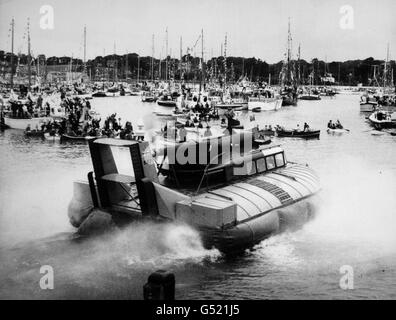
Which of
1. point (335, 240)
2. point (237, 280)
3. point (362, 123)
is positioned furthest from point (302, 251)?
point (362, 123)

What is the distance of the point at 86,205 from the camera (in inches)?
642

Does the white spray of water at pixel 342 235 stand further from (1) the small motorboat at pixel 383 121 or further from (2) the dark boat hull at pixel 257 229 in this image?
(1) the small motorboat at pixel 383 121

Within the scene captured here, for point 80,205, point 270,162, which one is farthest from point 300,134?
point 80,205

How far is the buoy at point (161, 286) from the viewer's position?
8.89 metres

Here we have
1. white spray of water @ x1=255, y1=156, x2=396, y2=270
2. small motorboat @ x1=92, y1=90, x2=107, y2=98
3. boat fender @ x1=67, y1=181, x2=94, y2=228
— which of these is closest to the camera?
white spray of water @ x1=255, y1=156, x2=396, y2=270

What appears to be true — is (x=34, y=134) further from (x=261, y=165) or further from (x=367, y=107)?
(x=367, y=107)

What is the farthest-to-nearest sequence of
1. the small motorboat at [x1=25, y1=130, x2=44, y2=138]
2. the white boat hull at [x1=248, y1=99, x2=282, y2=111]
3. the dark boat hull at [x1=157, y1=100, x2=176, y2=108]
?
the dark boat hull at [x1=157, y1=100, x2=176, y2=108] → the white boat hull at [x1=248, y1=99, x2=282, y2=111] → the small motorboat at [x1=25, y1=130, x2=44, y2=138]

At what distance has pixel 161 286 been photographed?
8898 millimetres

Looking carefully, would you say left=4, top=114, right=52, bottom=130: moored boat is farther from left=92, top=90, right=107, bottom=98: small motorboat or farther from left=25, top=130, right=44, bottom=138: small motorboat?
left=92, top=90, right=107, bottom=98: small motorboat

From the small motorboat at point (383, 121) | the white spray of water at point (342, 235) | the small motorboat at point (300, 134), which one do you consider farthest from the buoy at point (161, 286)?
the small motorboat at point (383, 121)

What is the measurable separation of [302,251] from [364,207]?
20.1 ft

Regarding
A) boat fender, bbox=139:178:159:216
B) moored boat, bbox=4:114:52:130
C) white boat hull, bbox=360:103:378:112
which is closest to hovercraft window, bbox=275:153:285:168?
boat fender, bbox=139:178:159:216

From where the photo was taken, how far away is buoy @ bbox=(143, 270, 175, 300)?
29.2ft
